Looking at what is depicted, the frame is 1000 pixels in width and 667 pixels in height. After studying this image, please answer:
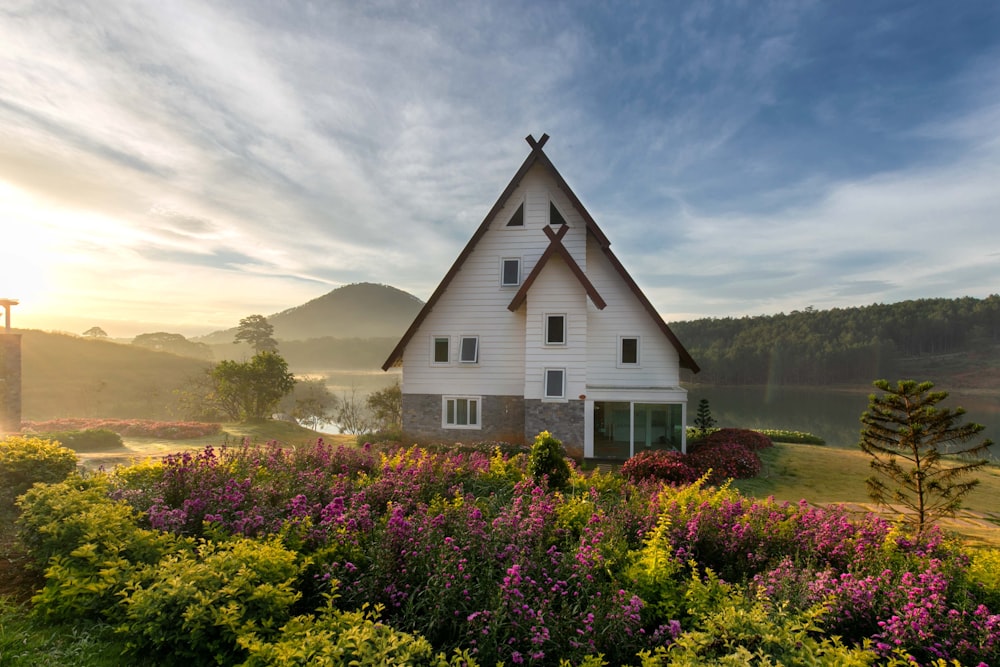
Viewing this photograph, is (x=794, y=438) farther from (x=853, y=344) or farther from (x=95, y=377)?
(x=853, y=344)

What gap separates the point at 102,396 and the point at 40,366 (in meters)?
11.6

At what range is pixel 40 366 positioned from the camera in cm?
4312

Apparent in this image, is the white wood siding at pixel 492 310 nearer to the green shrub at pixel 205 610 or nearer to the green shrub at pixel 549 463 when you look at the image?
the green shrub at pixel 549 463

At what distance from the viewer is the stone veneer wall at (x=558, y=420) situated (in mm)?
16000

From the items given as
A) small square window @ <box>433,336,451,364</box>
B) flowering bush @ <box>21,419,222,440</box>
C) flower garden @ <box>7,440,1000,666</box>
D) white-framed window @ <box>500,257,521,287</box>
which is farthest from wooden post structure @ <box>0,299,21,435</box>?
white-framed window @ <box>500,257,521,287</box>

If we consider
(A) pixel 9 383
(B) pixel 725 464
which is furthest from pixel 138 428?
(B) pixel 725 464

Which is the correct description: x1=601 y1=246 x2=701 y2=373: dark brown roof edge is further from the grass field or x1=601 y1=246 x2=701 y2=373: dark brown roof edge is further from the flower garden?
the grass field

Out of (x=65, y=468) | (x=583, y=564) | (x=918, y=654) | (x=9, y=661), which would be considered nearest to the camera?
(x=9, y=661)

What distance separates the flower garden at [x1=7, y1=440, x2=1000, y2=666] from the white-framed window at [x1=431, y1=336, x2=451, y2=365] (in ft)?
36.4

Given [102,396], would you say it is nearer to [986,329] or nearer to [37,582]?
[37,582]

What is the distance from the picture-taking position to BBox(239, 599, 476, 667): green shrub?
314 cm

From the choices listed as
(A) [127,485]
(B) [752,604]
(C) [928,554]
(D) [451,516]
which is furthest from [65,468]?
(C) [928,554]

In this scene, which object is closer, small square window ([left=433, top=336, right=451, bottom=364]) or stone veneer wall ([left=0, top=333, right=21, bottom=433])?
stone veneer wall ([left=0, top=333, right=21, bottom=433])

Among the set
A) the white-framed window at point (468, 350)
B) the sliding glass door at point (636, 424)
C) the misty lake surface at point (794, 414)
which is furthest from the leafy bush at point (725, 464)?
Result: the misty lake surface at point (794, 414)
